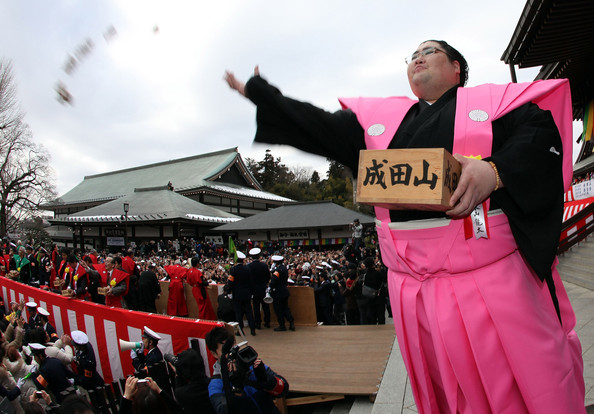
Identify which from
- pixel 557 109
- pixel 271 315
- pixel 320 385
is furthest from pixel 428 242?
pixel 271 315

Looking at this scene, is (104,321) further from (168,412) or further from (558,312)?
(558,312)

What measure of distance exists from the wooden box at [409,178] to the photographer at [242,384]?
1.76m

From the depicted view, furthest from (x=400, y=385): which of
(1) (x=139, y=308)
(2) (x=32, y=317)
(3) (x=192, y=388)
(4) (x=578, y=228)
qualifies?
(4) (x=578, y=228)

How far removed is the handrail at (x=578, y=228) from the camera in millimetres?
7621

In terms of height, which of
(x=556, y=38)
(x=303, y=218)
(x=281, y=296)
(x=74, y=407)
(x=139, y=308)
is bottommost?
(x=139, y=308)

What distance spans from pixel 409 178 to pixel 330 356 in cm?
435

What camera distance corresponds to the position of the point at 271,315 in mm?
7500

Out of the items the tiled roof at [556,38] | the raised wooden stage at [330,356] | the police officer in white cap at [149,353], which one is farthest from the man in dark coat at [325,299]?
the tiled roof at [556,38]

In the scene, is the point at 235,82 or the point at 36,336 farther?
the point at 36,336

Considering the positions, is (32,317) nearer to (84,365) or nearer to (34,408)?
(84,365)

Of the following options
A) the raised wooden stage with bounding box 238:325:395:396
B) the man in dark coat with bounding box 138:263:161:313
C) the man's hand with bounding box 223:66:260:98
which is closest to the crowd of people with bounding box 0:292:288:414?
the raised wooden stage with bounding box 238:325:395:396

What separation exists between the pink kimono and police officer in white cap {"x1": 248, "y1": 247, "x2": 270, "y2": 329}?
5.64 meters

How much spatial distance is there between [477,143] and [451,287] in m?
0.46

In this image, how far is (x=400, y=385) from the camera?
2.95m
